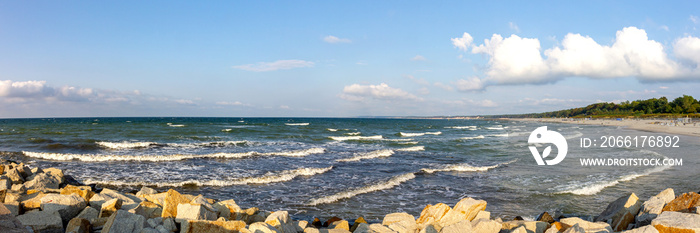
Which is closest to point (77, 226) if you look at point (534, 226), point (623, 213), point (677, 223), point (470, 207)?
point (470, 207)

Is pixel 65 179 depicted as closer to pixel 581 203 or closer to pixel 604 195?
pixel 581 203

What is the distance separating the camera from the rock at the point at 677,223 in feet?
17.5

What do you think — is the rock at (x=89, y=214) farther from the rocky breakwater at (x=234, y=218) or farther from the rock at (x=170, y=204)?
the rock at (x=170, y=204)

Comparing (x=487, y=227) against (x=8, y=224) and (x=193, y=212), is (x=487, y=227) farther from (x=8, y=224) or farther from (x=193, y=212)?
(x=8, y=224)

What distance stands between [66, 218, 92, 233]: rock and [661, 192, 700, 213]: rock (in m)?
10.6

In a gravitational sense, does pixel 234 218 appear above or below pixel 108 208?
below

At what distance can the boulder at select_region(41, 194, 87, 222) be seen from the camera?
21.1 ft

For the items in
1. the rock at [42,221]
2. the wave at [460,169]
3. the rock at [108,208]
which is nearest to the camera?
the rock at [42,221]

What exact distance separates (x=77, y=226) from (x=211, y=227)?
2221 millimetres

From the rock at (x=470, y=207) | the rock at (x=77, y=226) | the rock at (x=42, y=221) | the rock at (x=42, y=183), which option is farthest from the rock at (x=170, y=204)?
the rock at (x=42, y=183)

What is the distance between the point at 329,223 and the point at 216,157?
614 inches

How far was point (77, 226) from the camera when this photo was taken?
5.66 meters

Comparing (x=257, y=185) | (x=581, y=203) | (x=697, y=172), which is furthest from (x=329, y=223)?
(x=697, y=172)

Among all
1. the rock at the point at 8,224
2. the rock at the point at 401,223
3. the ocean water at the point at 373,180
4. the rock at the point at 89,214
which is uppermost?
the rock at the point at 8,224
